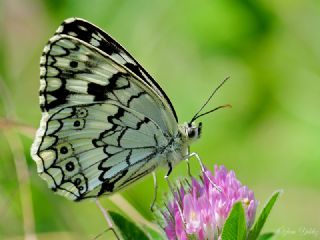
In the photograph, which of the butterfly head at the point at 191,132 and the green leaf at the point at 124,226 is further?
the butterfly head at the point at 191,132

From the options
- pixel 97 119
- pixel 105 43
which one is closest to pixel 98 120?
pixel 97 119

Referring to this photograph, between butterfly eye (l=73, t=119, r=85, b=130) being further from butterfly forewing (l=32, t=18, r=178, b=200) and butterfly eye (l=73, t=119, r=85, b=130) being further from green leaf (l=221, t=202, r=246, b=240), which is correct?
green leaf (l=221, t=202, r=246, b=240)

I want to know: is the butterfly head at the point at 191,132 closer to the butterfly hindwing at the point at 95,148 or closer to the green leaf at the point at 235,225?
the butterfly hindwing at the point at 95,148

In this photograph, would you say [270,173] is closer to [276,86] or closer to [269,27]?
[276,86]

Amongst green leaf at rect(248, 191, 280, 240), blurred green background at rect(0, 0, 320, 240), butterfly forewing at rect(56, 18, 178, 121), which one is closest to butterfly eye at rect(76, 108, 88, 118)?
butterfly forewing at rect(56, 18, 178, 121)

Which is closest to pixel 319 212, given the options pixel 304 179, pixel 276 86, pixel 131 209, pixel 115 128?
pixel 304 179

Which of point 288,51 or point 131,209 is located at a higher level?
point 288,51

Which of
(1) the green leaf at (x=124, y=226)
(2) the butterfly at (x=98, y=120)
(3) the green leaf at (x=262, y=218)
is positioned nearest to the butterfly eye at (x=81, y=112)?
(2) the butterfly at (x=98, y=120)
